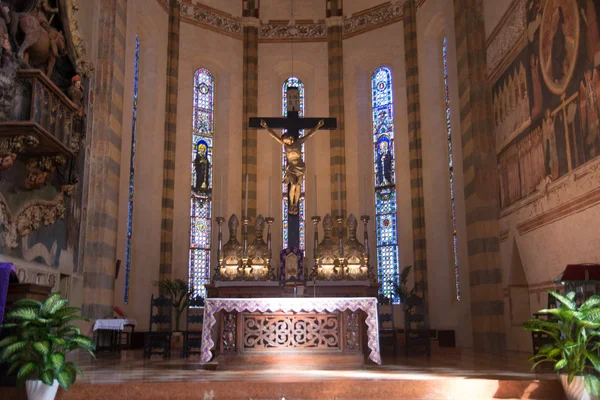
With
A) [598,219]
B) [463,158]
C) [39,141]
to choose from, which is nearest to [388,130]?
[463,158]

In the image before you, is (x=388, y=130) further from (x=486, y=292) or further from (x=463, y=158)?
(x=486, y=292)

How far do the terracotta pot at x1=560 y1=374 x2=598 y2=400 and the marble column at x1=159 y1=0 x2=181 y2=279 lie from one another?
13.7 metres

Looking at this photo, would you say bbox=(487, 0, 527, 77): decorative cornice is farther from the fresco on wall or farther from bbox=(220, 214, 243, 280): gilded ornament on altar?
bbox=(220, 214, 243, 280): gilded ornament on altar

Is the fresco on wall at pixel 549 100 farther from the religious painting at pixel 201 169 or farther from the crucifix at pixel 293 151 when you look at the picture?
the religious painting at pixel 201 169

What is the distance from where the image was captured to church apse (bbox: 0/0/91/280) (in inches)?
348

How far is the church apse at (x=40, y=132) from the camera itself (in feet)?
29.0

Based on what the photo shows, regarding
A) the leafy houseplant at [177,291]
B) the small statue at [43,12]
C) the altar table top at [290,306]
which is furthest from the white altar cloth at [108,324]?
the small statue at [43,12]

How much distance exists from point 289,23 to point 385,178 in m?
6.78

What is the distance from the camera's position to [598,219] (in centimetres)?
929

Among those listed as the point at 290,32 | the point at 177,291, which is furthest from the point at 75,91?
the point at 290,32

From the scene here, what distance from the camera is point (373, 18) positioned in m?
21.5

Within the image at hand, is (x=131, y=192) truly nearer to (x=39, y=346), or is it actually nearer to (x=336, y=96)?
(x=336, y=96)

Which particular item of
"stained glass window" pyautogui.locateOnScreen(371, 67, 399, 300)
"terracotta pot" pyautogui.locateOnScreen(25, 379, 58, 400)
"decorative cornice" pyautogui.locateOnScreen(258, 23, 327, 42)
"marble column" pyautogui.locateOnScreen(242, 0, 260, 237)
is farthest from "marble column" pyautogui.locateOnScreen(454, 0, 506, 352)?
"terracotta pot" pyautogui.locateOnScreen(25, 379, 58, 400)

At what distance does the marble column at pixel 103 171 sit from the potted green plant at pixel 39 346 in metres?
5.95
